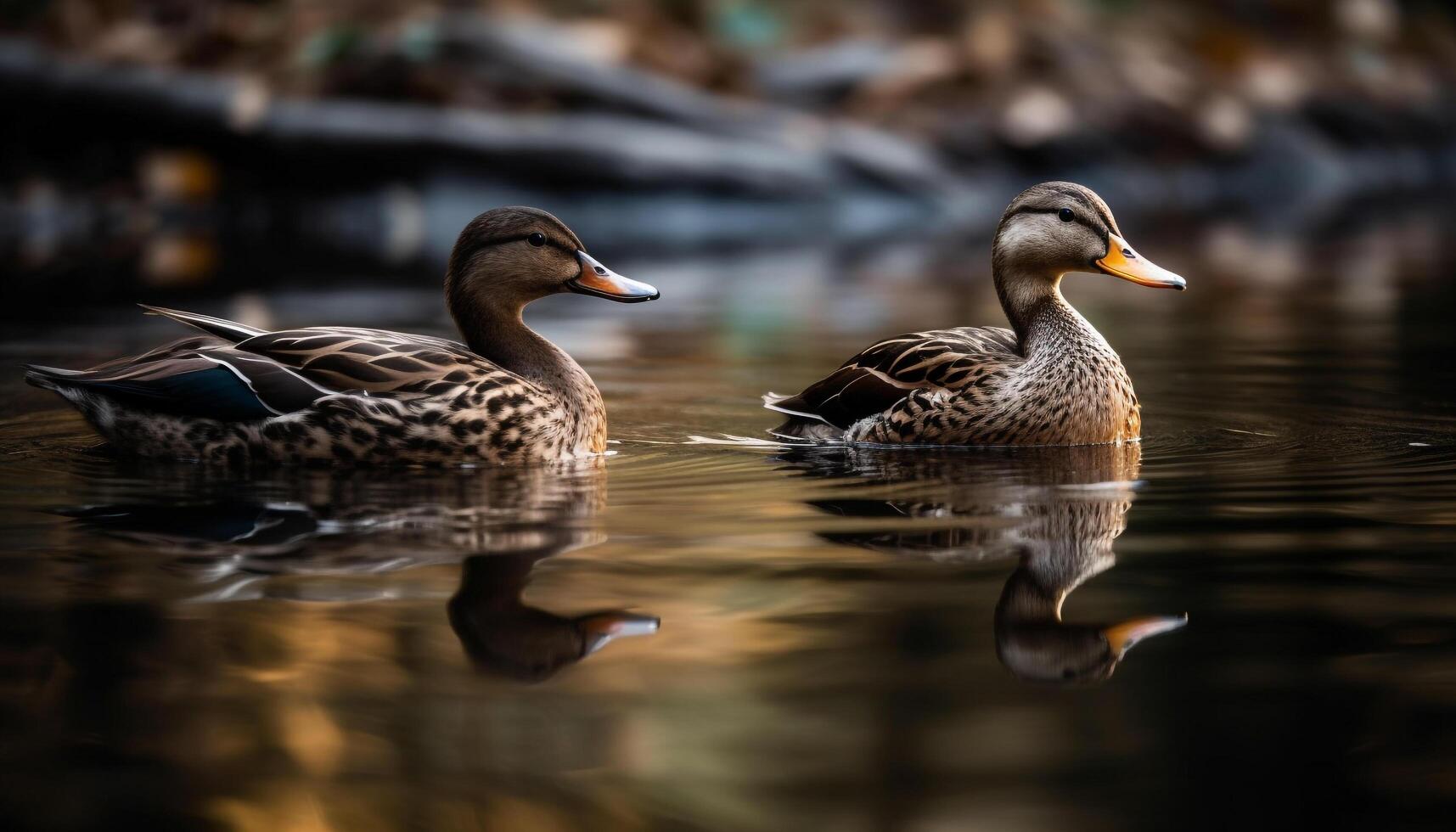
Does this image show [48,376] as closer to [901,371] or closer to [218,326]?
[218,326]

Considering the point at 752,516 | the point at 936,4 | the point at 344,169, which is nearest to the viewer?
the point at 752,516

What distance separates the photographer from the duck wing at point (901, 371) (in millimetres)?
8125

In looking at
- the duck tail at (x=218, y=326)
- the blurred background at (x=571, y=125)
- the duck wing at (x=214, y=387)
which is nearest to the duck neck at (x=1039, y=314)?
the duck wing at (x=214, y=387)

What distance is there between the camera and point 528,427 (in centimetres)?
742

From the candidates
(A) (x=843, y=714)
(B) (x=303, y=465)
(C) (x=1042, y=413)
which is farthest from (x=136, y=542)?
(C) (x=1042, y=413)

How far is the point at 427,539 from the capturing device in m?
5.69

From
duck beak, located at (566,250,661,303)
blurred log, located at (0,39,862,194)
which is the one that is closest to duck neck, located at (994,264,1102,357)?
duck beak, located at (566,250,661,303)

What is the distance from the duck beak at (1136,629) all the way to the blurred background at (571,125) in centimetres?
1490

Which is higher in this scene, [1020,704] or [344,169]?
[344,169]

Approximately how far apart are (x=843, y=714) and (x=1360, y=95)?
3130cm

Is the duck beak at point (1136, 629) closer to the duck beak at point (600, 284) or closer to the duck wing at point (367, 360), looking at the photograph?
the duck wing at point (367, 360)

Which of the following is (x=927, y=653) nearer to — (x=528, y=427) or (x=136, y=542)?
(x=136, y=542)

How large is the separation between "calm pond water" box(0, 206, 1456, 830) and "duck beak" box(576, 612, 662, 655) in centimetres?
2

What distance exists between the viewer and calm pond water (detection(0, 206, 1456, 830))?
3414 millimetres
